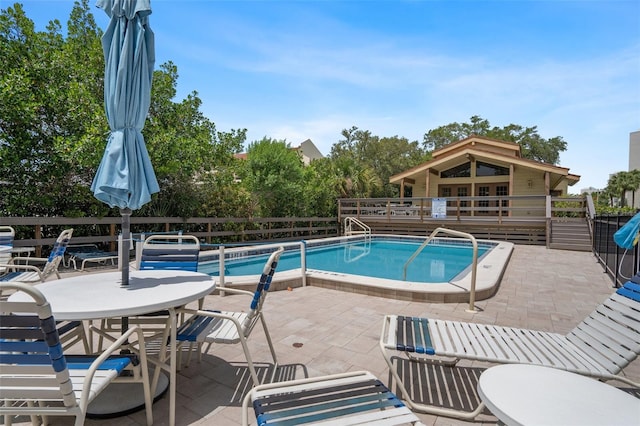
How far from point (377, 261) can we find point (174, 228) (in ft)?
21.5

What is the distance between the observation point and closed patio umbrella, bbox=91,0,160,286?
258 cm

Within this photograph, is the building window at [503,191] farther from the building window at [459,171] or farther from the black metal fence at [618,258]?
the black metal fence at [618,258]

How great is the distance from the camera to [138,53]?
269 cm

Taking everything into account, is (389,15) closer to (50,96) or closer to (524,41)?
(524,41)

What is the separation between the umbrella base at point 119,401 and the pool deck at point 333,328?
0.05 m

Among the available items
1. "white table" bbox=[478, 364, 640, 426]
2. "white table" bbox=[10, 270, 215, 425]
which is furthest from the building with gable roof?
"white table" bbox=[10, 270, 215, 425]

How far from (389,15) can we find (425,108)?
400 inches

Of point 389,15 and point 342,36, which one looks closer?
point 389,15

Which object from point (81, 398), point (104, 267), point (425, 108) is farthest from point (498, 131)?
point (81, 398)

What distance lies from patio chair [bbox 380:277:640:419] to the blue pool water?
5.25 meters

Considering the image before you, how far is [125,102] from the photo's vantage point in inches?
104

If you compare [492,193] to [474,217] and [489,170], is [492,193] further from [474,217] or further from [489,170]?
[474,217]

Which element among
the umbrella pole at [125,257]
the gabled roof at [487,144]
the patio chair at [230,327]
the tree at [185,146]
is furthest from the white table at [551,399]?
the gabled roof at [487,144]

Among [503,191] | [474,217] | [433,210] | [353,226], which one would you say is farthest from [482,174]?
[353,226]
